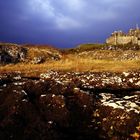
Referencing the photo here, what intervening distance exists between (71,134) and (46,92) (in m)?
6.26

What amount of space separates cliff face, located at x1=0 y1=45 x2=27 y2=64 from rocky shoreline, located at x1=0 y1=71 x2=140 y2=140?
1345 inches

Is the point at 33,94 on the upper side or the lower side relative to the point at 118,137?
upper

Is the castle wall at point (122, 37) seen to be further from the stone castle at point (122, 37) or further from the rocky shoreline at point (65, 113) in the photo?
the rocky shoreline at point (65, 113)

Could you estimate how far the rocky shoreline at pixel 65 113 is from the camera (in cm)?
1933

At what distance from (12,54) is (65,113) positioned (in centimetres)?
4393

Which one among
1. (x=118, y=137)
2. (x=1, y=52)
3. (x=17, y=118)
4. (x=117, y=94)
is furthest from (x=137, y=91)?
(x=1, y=52)

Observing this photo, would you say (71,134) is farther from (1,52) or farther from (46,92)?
(1,52)

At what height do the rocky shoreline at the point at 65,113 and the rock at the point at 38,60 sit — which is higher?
the rock at the point at 38,60

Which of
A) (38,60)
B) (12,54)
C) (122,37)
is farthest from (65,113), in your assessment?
(122,37)

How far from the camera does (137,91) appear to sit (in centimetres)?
2720

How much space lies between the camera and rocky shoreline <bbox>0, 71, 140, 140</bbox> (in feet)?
63.4

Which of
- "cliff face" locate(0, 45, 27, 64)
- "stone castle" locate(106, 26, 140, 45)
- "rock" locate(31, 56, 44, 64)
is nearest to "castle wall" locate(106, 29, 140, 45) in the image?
"stone castle" locate(106, 26, 140, 45)

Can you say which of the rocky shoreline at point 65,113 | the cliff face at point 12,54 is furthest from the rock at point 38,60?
the rocky shoreline at point 65,113

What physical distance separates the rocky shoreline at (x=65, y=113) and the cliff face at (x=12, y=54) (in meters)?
34.2
